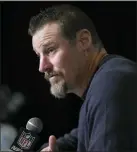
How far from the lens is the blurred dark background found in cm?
138

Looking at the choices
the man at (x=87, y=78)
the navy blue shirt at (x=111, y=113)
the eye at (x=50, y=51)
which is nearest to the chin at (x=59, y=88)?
the man at (x=87, y=78)

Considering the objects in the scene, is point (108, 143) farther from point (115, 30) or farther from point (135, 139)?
point (115, 30)

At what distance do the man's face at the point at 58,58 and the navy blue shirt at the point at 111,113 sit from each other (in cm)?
18

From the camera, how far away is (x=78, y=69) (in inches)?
41.3

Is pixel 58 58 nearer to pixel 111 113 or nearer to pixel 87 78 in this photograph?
pixel 87 78

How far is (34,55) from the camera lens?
4.58ft

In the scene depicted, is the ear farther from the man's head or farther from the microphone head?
the microphone head

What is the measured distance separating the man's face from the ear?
2cm

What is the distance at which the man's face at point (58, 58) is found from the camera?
40.8 inches

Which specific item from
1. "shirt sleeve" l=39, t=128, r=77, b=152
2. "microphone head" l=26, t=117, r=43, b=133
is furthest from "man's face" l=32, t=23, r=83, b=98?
"shirt sleeve" l=39, t=128, r=77, b=152

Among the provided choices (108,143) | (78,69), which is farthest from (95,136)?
(78,69)

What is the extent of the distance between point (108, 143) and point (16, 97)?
778 millimetres

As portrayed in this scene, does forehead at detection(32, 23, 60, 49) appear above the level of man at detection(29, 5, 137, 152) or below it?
above

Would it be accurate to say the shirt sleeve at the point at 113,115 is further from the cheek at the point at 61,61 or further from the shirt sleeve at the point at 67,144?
the shirt sleeve at the point at 67,144
